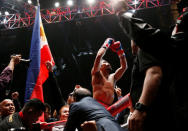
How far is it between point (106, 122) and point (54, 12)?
7.02 meters

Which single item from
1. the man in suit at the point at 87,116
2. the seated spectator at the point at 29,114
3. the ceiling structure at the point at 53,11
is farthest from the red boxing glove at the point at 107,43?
the ceiling structure at the point at 53,11

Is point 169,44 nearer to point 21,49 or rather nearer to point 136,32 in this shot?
point 136,32

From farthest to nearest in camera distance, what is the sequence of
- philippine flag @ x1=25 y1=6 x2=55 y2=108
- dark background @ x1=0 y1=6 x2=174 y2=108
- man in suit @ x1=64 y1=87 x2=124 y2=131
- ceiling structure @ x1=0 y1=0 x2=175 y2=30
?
1. dark background @ x1=0 y1=6 x2=174 y2=108
2. ceiling structure @ x1=0 y1=0 x2=175 y2=30
3. philippine flag @ x1=25 y1=6 x2=55 y2=108
4. man in suit @ x1=64 y1=87 x2=124 y2=131

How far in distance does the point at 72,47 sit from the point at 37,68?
6.60 meters

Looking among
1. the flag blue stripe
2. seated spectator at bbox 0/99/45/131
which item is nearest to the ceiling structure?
the flag blue stripe

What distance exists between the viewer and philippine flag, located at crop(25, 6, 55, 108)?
3.11 m

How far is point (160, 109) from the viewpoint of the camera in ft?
3.04

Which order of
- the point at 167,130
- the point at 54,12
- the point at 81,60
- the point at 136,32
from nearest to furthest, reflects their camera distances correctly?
the point at 167,130 < the point at 136,32 < the point at 54,12 < the point at 81,60

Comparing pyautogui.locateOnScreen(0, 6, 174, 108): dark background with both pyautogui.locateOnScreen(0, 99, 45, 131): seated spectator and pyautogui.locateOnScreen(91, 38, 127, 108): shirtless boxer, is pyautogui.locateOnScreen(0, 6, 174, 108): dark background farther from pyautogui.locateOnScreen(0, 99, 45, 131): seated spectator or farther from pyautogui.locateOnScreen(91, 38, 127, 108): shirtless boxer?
pyautogui.locateOnScreen(0, 99, 45, 131): seated spectator

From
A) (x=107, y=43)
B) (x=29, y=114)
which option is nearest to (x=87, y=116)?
(x=29, y=114)

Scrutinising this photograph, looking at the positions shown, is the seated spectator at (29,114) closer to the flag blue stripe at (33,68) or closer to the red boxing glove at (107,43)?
the flag blue stripe at (33,68)

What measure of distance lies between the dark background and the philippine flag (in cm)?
490

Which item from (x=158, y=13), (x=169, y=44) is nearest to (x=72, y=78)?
(x=158, y=13)

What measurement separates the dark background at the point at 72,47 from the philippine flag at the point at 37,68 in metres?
4.90
